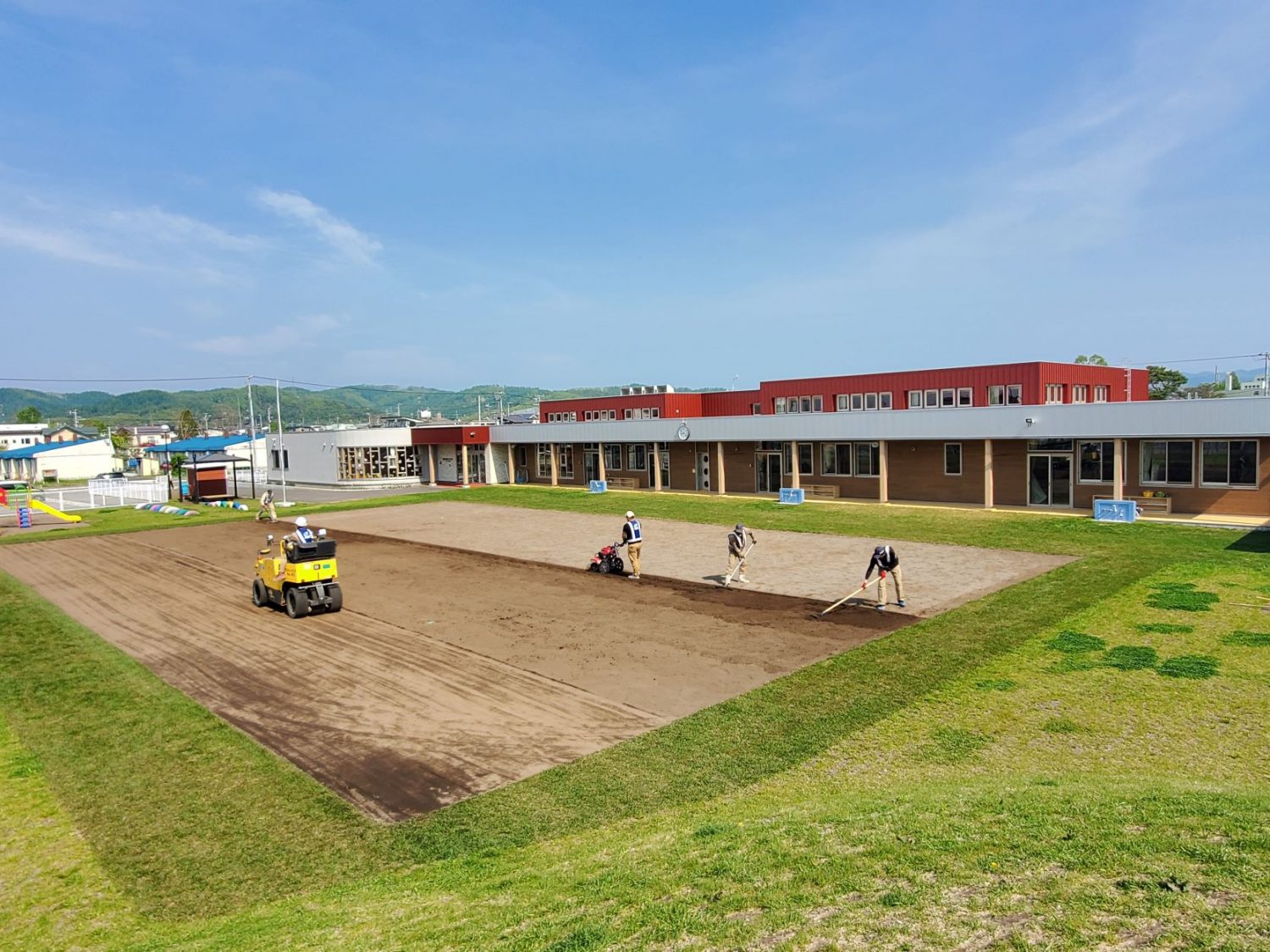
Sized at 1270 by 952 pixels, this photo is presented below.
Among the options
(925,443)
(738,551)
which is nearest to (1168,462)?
(925,443)

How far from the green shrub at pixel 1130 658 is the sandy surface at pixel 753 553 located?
3.86 m

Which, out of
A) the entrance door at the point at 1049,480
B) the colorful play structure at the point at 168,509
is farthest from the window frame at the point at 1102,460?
the colorful play structure at the point at 168,509

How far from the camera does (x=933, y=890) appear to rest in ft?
17.7

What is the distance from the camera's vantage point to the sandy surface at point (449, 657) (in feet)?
34.2

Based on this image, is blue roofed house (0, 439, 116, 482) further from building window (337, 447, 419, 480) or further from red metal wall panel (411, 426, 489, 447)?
red metal wall panel (411, 426, 489, 447)

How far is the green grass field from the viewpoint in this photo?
5324 mm

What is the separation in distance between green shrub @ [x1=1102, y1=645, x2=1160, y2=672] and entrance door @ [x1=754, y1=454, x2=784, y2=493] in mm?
26787

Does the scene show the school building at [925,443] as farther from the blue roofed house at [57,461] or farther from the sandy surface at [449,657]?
the blue roofed house at [57,461]

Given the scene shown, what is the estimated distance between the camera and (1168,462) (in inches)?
1064

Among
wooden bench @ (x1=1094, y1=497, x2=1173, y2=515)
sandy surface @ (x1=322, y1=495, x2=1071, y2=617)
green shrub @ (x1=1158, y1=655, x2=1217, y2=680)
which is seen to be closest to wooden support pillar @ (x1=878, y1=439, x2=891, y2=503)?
sandy surface @ (x1=322, y1=495, x2=1071, y2=617)

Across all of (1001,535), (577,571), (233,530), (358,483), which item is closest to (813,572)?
(577,571)

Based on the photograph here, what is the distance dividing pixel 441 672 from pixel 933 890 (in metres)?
9.82

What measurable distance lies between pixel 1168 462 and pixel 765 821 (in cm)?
2612

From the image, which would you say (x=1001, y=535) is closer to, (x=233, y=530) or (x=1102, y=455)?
(x=1102, y=455)
